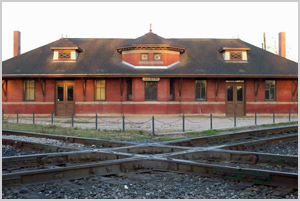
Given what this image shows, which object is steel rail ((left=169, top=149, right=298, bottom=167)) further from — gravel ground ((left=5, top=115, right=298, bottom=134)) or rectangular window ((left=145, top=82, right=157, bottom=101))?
rectangular window ((left=145, top=82, right=157, bottom=101))

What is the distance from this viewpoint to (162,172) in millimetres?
7082

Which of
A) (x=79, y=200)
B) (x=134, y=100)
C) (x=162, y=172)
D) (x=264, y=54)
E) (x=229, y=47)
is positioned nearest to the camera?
(x=79, y=200)

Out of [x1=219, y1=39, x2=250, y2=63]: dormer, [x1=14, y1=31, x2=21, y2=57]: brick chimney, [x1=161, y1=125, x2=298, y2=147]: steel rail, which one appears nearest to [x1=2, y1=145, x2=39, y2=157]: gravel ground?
[x1=161, y1=125, x2=298, y2=147]: steel rail

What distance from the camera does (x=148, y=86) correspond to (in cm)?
2556

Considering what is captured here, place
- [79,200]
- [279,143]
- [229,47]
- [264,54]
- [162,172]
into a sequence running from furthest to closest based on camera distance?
1. [264,54]
2. [229,47]
3. [279,143]
4. [162,172]
5. [79,200]

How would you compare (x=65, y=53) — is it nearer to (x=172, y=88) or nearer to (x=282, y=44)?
(x=172, y=88)

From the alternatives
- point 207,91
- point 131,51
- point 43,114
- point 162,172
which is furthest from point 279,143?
point 43,114

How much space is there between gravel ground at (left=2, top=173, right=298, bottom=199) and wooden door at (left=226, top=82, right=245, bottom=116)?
20.4 metres

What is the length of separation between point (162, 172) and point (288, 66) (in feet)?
76.4

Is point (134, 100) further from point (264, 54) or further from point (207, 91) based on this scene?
point (264, 54)

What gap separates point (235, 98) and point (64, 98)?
14.1 metres

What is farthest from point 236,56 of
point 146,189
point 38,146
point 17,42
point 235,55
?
point 146,189

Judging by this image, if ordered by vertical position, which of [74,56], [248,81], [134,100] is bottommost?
[134,100]

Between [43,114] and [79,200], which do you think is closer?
[79,200]
